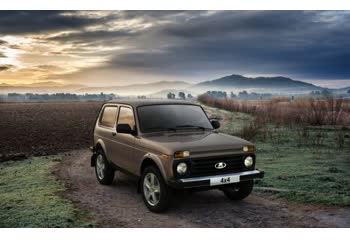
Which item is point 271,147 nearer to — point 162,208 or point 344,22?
point 344,22

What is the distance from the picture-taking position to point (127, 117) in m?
7.21

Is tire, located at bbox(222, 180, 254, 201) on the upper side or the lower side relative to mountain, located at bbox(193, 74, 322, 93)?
lower

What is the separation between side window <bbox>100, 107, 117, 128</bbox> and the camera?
7.81 m

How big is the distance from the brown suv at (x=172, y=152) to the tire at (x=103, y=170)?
1.4 inches

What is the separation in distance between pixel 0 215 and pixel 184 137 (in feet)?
10.3

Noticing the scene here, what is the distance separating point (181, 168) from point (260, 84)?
8.24m

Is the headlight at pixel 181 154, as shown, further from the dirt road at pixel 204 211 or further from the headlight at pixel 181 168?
the dirt road at pixel 204 211

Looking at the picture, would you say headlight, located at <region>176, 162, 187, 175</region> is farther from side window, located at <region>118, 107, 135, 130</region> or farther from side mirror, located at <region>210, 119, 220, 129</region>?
side mirror, located at <region>210, 119, 220, 129</region>

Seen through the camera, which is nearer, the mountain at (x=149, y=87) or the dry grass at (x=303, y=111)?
the mountain at (x=149, y=87)

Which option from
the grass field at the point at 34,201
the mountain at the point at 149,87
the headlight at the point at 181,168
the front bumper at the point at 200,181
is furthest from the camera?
the mountain at the point at 149,87

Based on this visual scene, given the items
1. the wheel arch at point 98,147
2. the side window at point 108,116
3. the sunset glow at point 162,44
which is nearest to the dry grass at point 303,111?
the sunset glow at point 162,44

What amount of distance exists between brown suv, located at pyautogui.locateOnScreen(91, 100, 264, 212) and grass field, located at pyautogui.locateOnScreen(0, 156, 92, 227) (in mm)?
1156

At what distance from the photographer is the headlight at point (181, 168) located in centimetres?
559

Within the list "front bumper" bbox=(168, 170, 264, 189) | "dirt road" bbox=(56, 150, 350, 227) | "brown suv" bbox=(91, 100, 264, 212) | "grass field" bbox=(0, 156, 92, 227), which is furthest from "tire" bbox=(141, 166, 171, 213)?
"grass field" bbox=(0, 156, 92, 227)
